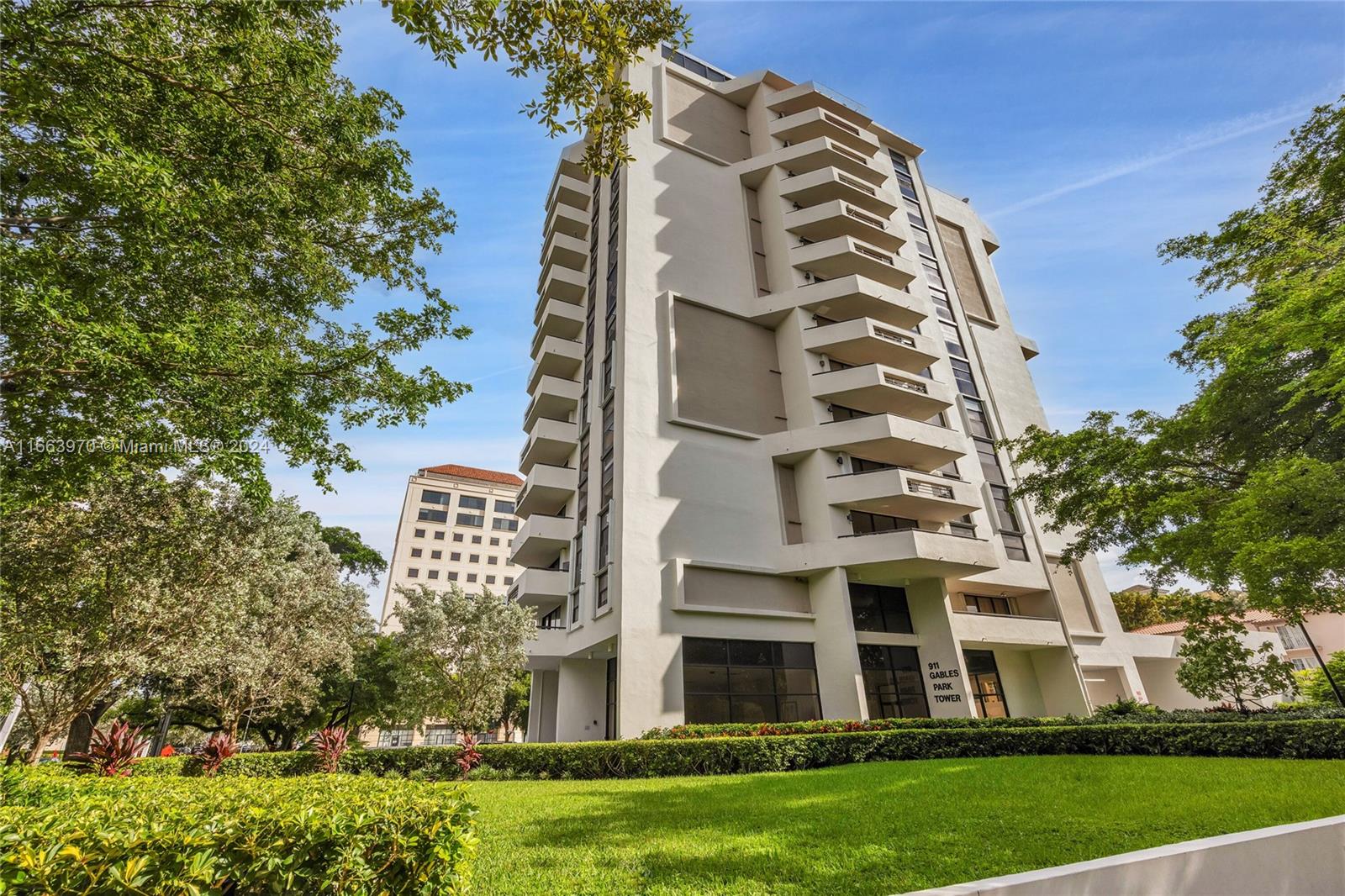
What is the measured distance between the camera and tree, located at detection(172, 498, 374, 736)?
1823 centimetres

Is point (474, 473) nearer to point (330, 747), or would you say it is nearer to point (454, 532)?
point (454, 532)

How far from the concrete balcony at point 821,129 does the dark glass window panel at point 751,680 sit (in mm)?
28423

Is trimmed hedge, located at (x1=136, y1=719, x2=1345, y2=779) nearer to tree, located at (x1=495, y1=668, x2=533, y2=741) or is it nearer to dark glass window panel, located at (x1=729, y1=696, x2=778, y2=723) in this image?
dark glass window panel, located at (x1=729, y1=696, x2=778, y2=723)

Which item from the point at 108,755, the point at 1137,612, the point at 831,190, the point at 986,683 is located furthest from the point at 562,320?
the point at 1137,612

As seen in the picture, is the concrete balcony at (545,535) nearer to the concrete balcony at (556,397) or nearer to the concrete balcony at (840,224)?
the concrete balcony at (556,397)

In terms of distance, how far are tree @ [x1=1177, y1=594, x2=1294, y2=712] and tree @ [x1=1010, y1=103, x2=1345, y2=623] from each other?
9.19 feet

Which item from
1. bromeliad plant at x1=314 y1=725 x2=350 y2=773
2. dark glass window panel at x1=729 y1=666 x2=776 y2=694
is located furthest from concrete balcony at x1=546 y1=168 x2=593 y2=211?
bromeliad plant at x1=314 y1=725 x2=350 y2=773

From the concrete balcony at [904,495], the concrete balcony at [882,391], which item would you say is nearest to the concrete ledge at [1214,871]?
the concrete balcony at [904,495]

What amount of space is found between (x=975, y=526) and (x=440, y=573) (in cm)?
7185

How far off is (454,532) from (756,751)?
7613 centimetres

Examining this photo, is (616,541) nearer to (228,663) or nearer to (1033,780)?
(1033,780)

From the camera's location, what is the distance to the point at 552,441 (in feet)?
96.1

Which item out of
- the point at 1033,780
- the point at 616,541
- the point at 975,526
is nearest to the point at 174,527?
the point at 616,541

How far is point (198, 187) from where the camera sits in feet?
28.5
